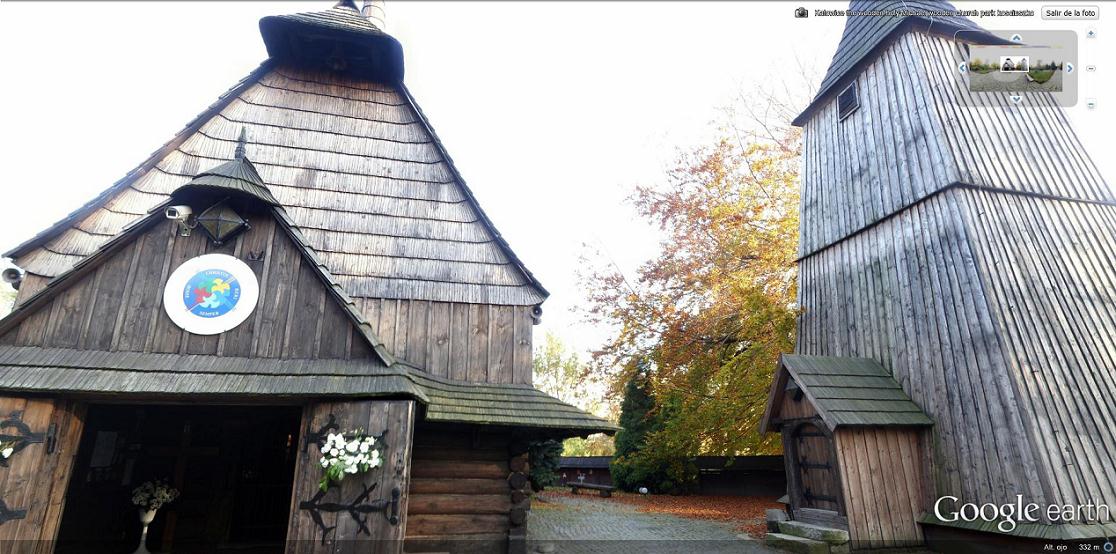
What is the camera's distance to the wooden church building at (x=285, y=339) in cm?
535

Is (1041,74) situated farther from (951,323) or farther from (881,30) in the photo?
(951,323)

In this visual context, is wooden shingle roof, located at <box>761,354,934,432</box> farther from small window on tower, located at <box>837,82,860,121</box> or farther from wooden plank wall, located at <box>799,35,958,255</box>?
small window on tower, located at <box>837,82,860,121</box>

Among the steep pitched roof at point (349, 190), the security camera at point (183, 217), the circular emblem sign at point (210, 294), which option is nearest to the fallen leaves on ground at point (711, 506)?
the steep pitched roof at point (349, 190)

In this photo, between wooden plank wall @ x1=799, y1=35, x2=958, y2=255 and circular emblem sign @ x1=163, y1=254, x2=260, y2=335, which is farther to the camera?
wooden plank wall @ x1=799, y1=35, x2=958, y2=255

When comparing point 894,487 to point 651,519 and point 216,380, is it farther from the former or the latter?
point 216,380

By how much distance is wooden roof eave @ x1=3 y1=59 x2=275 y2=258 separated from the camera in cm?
697

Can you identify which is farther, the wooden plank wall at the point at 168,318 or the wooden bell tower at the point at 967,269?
the wooden bell tower at the point at 967,269

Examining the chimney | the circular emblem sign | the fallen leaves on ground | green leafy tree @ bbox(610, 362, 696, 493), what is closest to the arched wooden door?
the fallen leaves on ground

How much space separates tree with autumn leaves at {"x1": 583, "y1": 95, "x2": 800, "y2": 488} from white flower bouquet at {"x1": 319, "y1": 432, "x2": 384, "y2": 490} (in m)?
8.96

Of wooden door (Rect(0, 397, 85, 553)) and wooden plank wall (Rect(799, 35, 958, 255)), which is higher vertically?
wooden plank wall (Rect(799, 35, 958, 255))

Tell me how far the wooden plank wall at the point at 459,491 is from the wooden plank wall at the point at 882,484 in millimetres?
4731

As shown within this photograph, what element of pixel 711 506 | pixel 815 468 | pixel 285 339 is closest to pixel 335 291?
pixel 285 339

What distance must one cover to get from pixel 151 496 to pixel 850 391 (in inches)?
387

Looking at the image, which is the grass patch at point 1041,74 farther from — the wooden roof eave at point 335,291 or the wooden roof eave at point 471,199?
the wooden roof eave at point 335,291
